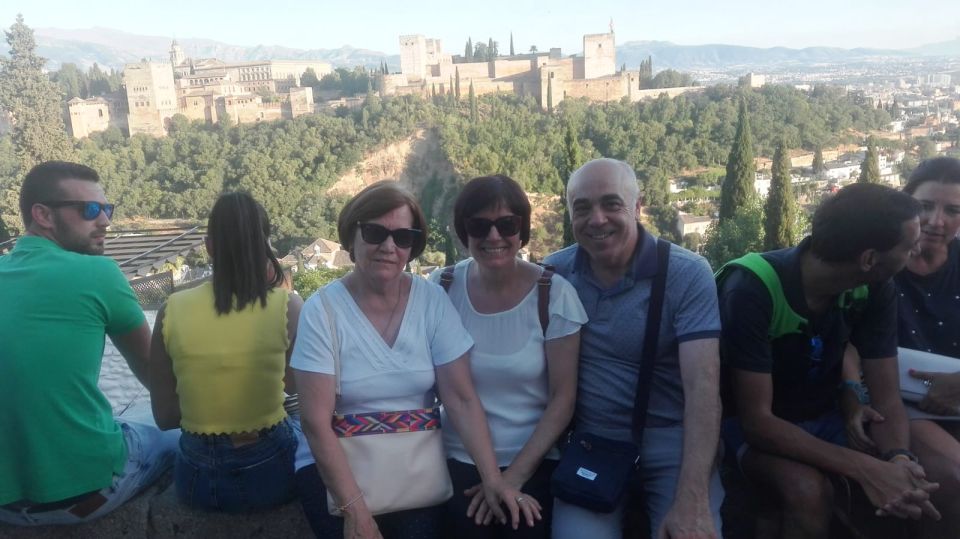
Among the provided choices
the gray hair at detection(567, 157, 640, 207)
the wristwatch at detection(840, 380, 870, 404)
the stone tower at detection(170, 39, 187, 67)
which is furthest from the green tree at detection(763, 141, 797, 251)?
the stone tower at detection(170, 39, 187, 67)

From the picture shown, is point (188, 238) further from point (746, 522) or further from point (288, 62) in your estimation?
point (288, 62)

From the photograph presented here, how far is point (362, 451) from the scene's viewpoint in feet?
4.79

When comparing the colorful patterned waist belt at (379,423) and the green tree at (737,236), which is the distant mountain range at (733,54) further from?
the colorful patterned waist belt at (379,423)

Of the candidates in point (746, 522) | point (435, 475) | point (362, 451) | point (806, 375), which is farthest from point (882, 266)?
point (362, 451)

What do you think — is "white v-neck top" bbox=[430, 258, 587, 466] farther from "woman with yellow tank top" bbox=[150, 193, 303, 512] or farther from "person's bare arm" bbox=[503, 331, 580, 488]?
"woman with yellow tank top" bbox=[150, 193, 303, 512]

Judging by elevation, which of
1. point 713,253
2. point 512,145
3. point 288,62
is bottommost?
point 713,253

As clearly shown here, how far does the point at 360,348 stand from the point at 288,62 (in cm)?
6160

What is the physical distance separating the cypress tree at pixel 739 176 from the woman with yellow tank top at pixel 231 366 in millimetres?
20763

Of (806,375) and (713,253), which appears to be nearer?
(806,375)

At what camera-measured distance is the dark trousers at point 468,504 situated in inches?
59.5

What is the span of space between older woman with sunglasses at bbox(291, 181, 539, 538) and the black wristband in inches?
31.2

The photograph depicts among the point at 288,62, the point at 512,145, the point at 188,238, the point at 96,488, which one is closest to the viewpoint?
the point at 96,488

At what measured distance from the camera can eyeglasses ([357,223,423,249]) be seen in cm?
155

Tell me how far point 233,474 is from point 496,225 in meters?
0.83
